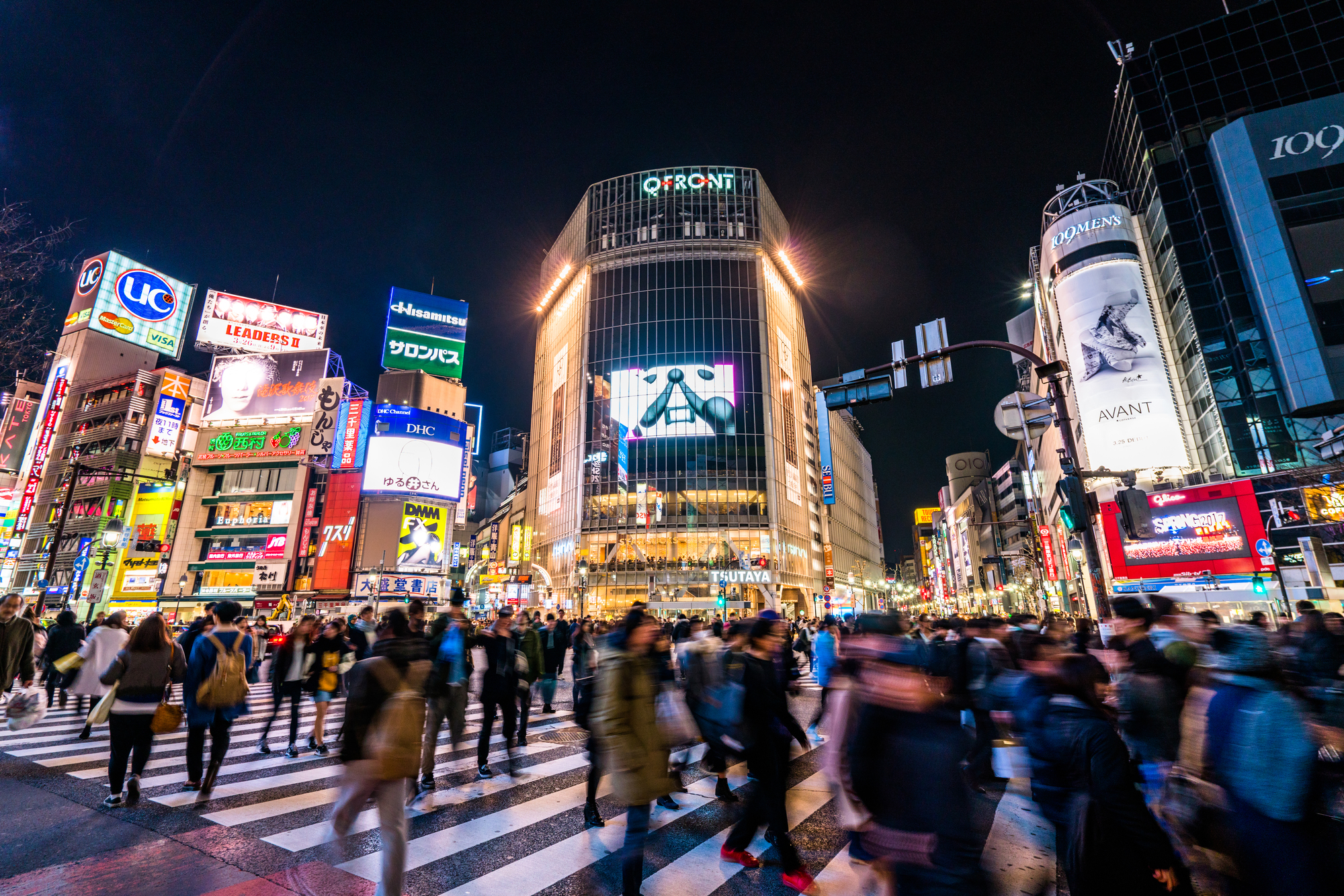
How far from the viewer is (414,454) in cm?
5125

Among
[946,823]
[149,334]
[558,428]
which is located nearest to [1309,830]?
[946,823]

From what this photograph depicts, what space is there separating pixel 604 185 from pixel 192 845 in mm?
77056

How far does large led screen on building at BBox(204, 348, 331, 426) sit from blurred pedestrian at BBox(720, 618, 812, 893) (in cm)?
5870

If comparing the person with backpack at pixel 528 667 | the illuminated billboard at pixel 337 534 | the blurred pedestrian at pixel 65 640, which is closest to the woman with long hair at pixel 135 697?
the person with backpack at pixel 528 667

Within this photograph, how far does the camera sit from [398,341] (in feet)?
172

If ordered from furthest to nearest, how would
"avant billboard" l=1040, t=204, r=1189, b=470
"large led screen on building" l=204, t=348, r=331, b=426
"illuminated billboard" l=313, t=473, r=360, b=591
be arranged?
"illuminated billboard" l=313, t=473, r=360, b=591
"large led screen on building" l=204, t=348, r=331, b=426
"avant billboard" l=1040, t=204, r=1189, b=470

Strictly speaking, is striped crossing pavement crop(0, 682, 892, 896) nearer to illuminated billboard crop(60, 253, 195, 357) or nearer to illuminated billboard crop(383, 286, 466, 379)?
illuminated billboard crop(383, 286, 466, 379)

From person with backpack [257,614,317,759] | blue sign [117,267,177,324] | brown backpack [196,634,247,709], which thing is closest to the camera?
brown backpack [196,634,247,709]

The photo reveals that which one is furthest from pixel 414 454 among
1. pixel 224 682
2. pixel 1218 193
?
pixel 1218 193

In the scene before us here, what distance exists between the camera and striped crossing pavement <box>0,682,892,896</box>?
4.72m

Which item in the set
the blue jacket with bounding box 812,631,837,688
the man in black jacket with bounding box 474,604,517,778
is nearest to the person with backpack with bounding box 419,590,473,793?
the man in black jacket with bounding box 474,604,517,778

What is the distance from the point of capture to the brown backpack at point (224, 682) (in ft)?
21.2

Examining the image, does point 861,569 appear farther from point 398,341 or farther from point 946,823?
point 946,823

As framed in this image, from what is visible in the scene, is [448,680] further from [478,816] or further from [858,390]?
[858,390]
